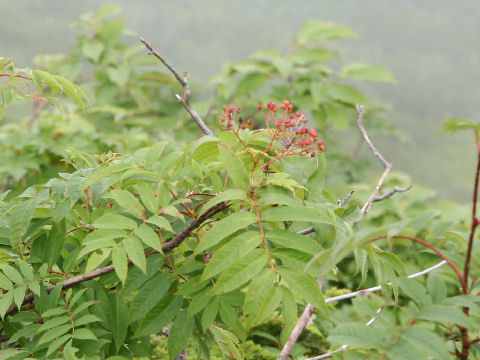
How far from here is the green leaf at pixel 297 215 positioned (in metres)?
1.10

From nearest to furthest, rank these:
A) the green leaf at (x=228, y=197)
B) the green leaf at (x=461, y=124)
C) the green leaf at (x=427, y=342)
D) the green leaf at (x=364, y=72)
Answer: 1. the green leaf at (x=427, y=342)
2. the green leaf at (x=461, y=124)
3. the green leaf at (x=228, y=197)
4. the green leaf at (x=364, y=72)

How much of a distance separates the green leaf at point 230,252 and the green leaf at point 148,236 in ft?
0.43

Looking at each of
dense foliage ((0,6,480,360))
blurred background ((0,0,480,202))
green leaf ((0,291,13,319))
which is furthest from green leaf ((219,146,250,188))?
blurred background ((0,0,480,202))

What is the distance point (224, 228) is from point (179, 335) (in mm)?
318

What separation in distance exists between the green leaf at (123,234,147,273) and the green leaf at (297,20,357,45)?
3334 mm

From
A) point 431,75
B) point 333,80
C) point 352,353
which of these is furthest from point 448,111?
point 352,353

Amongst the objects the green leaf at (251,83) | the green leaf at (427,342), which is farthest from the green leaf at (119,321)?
the green leaf at (251,83)

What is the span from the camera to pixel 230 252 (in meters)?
1.10

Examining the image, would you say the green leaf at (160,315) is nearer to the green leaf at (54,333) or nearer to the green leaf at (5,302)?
the green leaf at (54,333)

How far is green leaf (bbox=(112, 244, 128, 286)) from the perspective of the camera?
114 centimetres

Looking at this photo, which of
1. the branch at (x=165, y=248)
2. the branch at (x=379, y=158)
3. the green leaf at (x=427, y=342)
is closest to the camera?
the green leaf at (x=427, y=342)

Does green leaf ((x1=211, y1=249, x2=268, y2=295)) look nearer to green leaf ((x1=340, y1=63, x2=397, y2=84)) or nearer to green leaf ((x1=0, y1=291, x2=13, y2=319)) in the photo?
green leaf ((x1=0, y1=291, x2=13, y2=319))

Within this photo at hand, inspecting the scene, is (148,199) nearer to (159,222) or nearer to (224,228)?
(159,222)

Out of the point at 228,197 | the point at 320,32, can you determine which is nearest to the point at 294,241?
the point at 228,197
